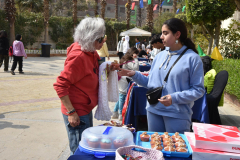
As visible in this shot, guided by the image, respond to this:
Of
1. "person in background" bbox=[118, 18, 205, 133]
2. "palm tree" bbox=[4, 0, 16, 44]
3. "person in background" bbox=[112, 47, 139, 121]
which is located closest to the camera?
"person in background" bbox=[118, 18, 205, 133]

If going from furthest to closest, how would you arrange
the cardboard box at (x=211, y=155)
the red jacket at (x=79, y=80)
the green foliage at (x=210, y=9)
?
the green foliage at (x=210, y=9), the red jacket at (x=79, y=80), the cardboard box at (x=211, y=155)

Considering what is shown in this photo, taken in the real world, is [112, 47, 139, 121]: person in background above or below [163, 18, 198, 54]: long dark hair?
below

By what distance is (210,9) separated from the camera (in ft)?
32.8

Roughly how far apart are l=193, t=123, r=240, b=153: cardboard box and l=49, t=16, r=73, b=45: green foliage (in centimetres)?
2732

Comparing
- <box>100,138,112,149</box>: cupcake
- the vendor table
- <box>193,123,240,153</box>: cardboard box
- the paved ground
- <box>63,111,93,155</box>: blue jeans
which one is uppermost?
<box>193,123,240,153</box>: cardboard box

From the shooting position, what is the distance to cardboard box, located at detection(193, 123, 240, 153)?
62.0 inches

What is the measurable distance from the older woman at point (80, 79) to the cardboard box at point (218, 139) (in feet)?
3.17

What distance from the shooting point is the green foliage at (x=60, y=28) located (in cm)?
2727

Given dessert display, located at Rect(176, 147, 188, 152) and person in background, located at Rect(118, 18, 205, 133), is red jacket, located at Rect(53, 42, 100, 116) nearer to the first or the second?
person in background, located at Rect(118, 18, 205, 133)

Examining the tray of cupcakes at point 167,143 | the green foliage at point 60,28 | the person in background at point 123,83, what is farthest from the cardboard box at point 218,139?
the green foliage at point 60,28

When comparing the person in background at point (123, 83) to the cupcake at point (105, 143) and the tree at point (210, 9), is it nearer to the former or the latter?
the cupcake at point (105, 143)

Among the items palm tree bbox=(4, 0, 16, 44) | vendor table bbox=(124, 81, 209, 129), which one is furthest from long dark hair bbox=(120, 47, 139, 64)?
palm tree bbox=(4, 0, 16, 44)

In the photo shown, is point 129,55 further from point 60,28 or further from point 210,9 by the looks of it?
point 60,28

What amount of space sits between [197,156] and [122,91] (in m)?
3.55
